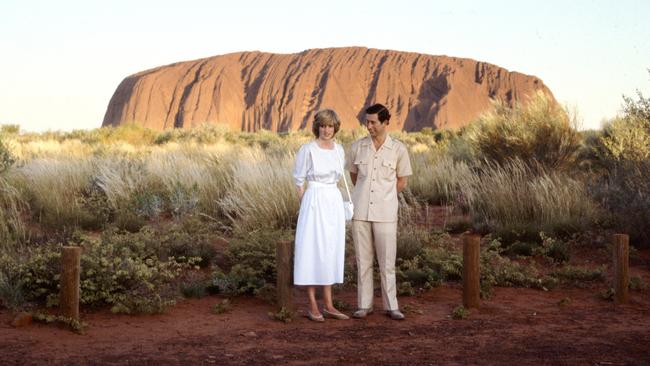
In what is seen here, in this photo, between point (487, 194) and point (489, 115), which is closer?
point (487, 194)

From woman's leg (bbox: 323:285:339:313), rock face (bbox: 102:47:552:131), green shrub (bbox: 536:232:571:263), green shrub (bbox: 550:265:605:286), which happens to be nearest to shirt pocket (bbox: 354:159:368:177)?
woman's leg (bbox: 323:285:339:313)

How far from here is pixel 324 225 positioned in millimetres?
6395

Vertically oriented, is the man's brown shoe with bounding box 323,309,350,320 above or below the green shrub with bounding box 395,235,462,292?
below

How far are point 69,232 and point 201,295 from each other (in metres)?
3.09

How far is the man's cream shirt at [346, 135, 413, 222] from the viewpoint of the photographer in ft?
21.1

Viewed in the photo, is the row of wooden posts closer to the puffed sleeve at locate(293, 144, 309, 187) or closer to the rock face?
the puffed sleeve at locate(293, 144, 309, 187)

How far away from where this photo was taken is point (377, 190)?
21.1 feet

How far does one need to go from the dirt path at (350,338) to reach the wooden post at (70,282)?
18 centimetres

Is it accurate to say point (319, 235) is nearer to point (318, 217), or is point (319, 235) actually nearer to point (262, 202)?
point (318, 217)

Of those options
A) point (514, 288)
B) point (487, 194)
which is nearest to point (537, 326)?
point (514, 288)

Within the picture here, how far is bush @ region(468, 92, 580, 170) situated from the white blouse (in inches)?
350

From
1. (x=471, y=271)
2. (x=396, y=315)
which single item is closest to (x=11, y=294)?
(x=396, y=315)

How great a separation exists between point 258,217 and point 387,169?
4.26 m

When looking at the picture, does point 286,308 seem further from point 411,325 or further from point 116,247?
point 116,247
